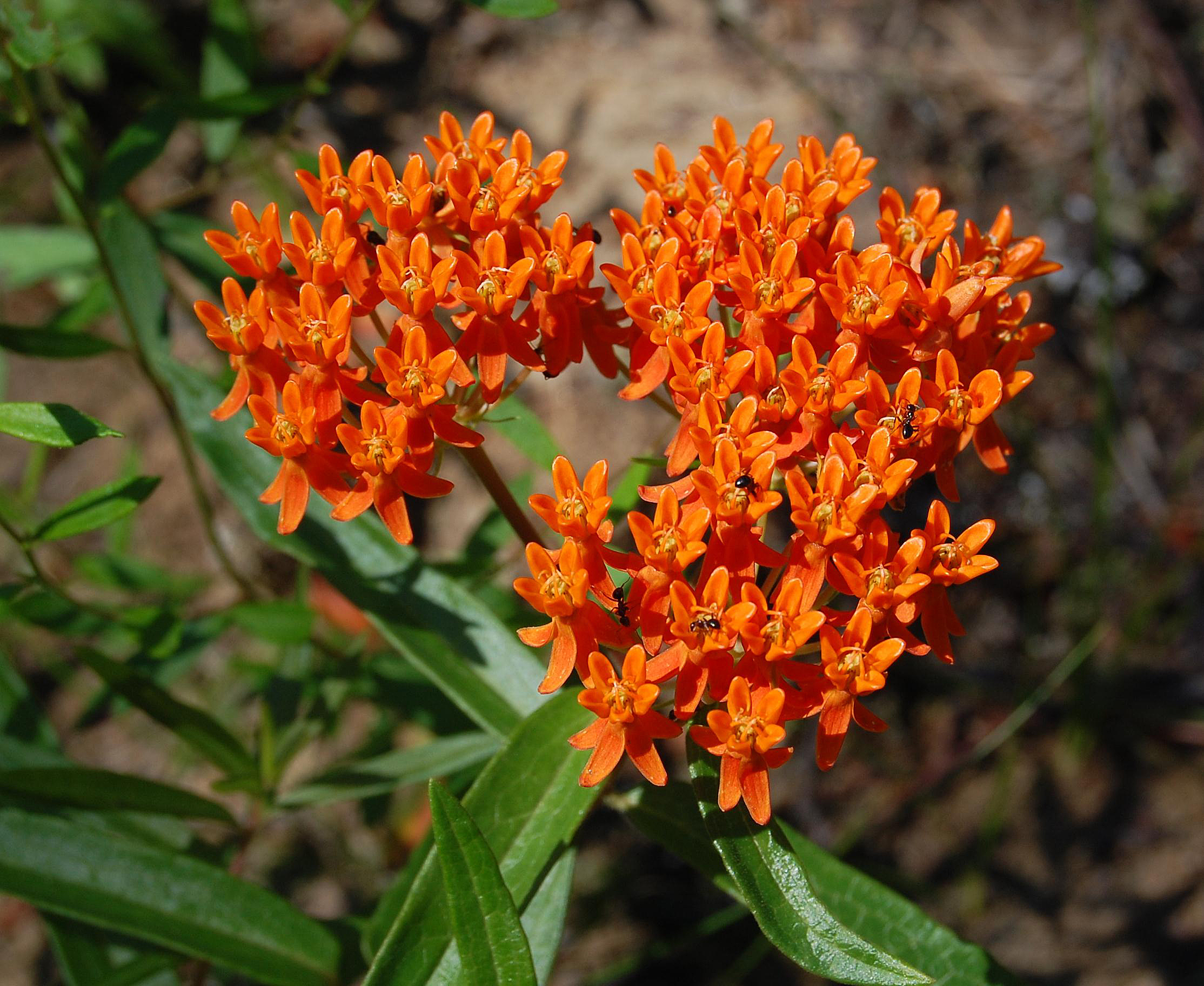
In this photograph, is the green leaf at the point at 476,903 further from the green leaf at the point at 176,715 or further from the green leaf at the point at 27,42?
the green leaf at the point at 27,42

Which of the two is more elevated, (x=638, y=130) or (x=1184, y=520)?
(x=638, y=130)

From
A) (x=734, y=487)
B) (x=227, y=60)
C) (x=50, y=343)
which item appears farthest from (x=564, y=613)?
(x=227, y=60)

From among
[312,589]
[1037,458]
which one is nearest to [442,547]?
[312,589]

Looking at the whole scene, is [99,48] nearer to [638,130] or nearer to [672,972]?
[638,130]

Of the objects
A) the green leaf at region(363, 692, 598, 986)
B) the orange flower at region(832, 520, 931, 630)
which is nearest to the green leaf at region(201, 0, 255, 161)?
the green leaf at region(363, 692, 598, 986)

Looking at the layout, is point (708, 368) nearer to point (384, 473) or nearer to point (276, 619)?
point (384, 473)

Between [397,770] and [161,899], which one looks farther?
[397,770]
